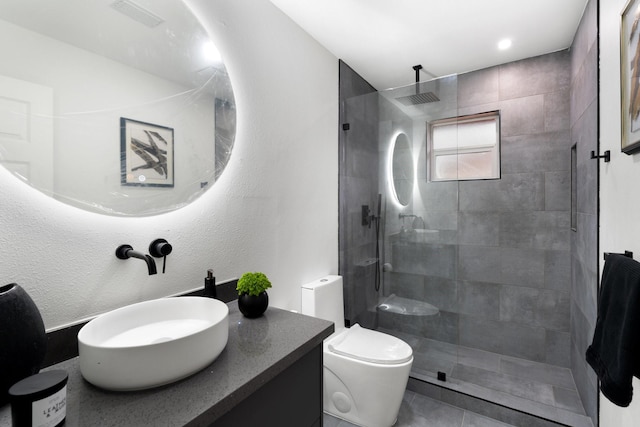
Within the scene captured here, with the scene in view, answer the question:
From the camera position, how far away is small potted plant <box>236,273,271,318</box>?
1285mm

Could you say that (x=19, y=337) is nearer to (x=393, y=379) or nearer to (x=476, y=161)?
(x=393, y=379)

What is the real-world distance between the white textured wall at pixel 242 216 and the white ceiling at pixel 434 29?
22cm

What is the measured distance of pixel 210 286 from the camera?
1.35 meters

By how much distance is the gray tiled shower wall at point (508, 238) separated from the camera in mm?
2389

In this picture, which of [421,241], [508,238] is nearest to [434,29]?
[421,241]

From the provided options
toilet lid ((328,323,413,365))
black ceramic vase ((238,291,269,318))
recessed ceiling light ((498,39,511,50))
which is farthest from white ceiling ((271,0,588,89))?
toilet lid ((328,323,413,365))

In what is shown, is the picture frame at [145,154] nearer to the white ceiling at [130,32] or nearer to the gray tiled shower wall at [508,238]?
the white ceiling at [130,32]

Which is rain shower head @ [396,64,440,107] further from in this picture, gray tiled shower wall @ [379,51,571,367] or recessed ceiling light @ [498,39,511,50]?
recessed ceiling light @ [498,39,511,50]

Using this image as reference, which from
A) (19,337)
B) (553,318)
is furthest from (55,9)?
(553,318)

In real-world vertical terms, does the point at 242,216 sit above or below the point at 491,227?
above

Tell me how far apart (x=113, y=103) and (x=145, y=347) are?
0.88m

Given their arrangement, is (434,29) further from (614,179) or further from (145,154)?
(145,154)

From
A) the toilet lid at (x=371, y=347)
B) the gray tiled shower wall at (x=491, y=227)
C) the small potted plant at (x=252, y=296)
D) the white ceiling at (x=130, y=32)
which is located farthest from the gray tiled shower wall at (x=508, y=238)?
the white ceiling at (x=130, y=32)

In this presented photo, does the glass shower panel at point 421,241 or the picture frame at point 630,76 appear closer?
the picture frame at point 630,76
